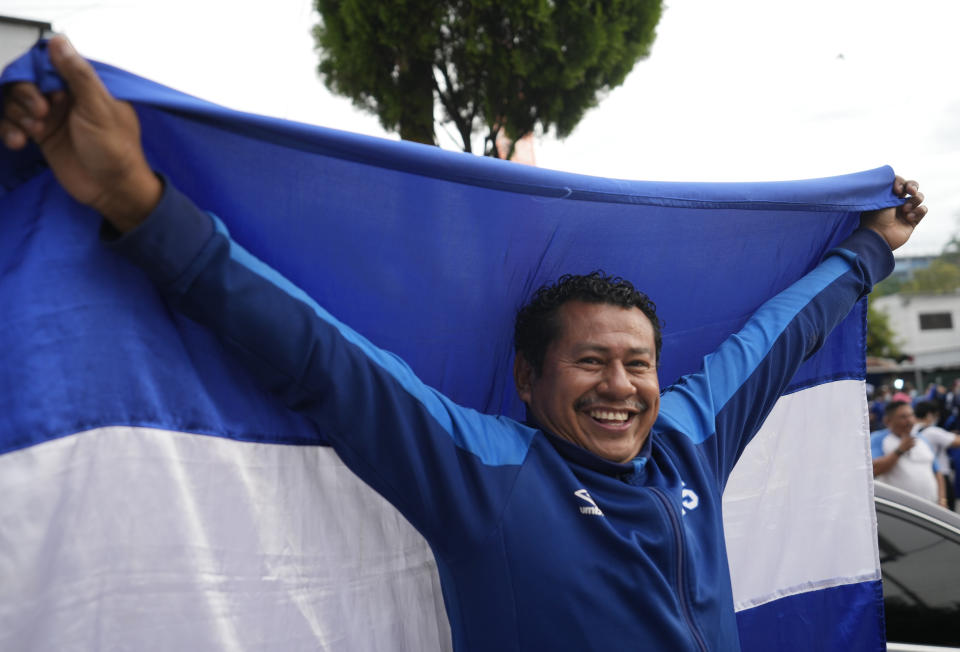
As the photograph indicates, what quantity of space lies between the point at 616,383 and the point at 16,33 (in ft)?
25.5

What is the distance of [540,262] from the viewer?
2.22m

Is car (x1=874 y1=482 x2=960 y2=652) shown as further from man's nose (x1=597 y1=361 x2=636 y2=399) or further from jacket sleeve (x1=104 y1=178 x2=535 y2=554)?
jacket sleeve (x1=104 y1=178 x2=535 y2=554)

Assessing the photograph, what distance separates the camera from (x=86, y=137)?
1.21 m

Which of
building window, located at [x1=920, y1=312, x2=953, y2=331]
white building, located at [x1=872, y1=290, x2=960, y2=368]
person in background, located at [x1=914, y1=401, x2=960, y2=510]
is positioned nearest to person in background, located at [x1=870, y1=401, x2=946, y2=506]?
person in background, located at [x1=914, y1=401, x2=960, y2=510]

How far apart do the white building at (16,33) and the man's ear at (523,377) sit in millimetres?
7092

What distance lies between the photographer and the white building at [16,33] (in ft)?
23.1

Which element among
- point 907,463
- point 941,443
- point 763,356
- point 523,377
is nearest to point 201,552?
point 523,377

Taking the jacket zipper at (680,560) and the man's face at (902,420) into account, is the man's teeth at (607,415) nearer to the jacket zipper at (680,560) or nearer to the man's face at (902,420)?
the jacket zipper at (680,560)

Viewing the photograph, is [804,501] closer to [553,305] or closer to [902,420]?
[553,305]

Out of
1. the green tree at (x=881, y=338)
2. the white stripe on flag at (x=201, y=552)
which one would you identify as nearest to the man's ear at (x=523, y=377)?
the white stripe on flag at (x=201, y=552)

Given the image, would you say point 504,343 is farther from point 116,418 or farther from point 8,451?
point 8,451

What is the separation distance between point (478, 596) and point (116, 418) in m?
0.84

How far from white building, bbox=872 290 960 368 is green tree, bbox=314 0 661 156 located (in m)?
61.4

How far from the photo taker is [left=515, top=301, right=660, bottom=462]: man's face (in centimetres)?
189
